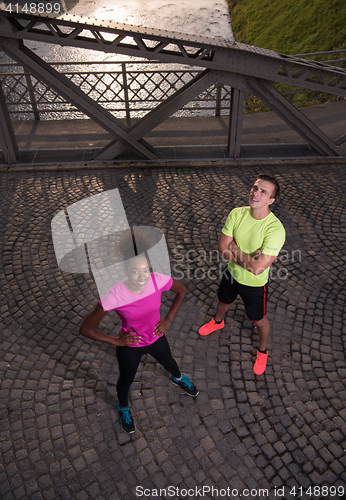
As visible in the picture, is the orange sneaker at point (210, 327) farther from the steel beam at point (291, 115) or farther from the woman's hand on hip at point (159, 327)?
the steel beam at point (291, 115)

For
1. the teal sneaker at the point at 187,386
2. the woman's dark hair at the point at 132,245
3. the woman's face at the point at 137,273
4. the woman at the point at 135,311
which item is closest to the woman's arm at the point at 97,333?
the woman at the point at 135,311

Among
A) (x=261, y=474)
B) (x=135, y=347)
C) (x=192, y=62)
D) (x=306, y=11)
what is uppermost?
(x=306, y=11)

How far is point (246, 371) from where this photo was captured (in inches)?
169

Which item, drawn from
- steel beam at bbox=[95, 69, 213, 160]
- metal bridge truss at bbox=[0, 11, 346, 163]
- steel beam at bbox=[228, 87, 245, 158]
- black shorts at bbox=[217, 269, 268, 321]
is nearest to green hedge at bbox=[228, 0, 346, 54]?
metal bridge truss at bbox=[0, 11, 346, 163]

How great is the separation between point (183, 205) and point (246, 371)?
10.8 ft

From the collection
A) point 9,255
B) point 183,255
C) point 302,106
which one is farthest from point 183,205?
point 302,106

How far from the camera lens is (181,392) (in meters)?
4.10

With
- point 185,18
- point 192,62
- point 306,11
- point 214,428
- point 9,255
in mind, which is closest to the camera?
point 214,428

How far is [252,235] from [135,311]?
1329 mm

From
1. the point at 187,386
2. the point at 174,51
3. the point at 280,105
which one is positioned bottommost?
the point at 187,386

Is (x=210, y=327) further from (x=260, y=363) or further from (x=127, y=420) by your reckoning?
(x=127, y=420)

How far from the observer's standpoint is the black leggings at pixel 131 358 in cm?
331

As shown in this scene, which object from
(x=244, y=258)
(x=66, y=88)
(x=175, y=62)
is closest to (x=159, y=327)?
(x=244, y=258)

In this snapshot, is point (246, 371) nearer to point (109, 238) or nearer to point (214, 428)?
point (214, 428)
